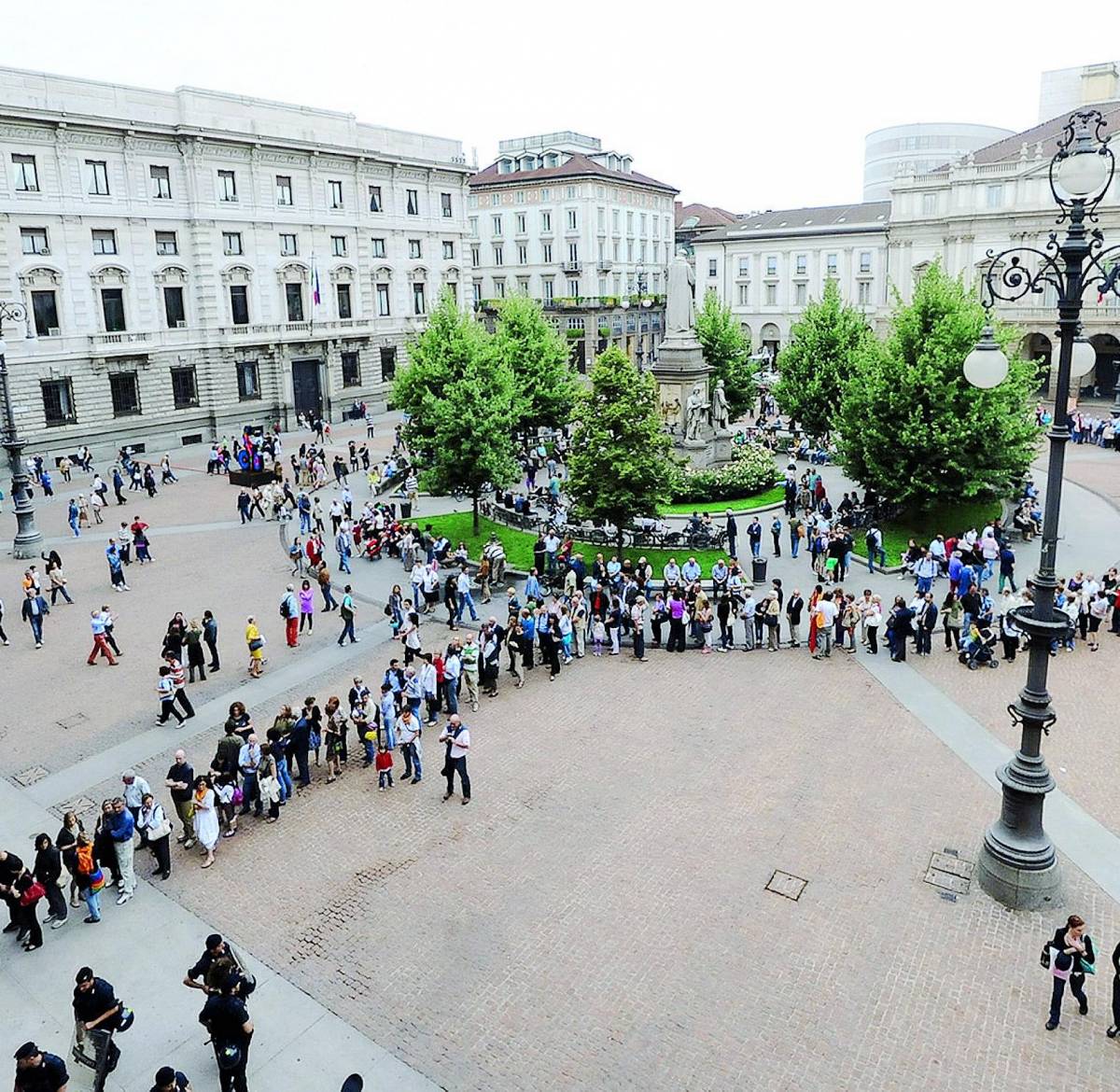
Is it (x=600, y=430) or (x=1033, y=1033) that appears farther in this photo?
(x=600, y=430)

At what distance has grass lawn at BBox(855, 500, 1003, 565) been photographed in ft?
96.4

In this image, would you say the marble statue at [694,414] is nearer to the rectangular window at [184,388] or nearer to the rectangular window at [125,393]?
the rectangular window at [184,388]

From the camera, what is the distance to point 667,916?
12.0 m

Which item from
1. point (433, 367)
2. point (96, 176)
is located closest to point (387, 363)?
point (96, 176)

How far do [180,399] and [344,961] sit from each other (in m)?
43.5

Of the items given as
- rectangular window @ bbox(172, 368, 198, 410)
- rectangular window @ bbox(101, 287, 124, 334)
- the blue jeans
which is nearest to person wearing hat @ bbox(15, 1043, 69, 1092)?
the blue jeans

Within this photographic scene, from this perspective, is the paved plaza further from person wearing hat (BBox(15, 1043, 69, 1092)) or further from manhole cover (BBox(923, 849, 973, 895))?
person wearing hat (BBox(15, 1043, 69, 1092))

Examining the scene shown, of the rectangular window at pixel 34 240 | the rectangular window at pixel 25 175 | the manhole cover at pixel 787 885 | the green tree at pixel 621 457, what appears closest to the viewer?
the manhole cover at pixel 787 885

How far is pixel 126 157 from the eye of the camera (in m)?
45.1

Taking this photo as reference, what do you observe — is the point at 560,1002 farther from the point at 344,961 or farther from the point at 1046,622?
the point at 1046,622

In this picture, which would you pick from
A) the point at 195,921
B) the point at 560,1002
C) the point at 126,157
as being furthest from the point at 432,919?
the point at 126,157

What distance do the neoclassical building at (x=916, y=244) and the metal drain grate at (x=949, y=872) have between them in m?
41.0

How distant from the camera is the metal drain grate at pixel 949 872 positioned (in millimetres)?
12422

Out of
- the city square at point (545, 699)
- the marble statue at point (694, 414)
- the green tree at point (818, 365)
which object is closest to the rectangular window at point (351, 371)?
the city square at point (545, 699)
